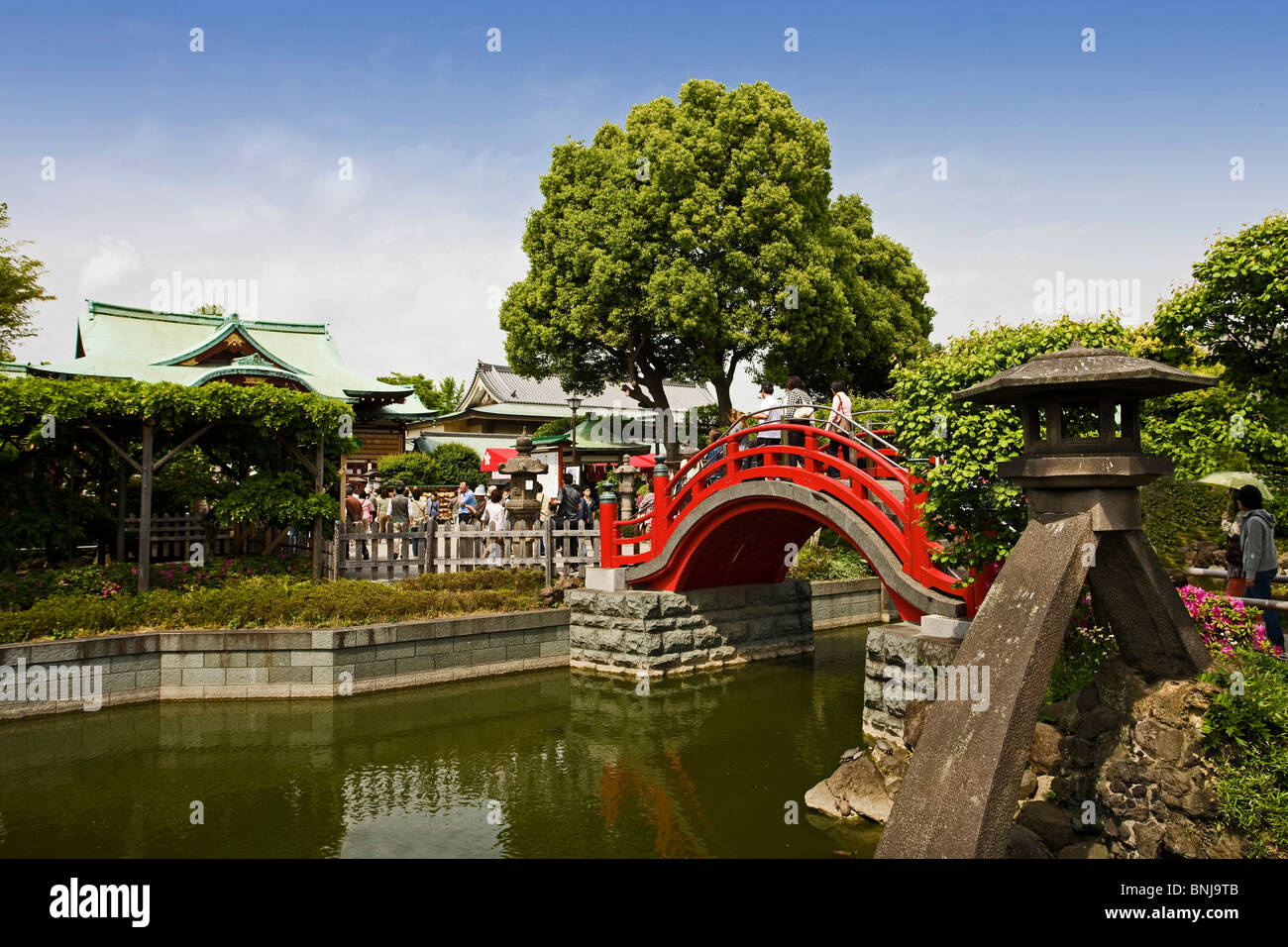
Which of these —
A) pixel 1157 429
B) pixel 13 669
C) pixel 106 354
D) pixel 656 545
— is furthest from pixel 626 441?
pixel 1157 429

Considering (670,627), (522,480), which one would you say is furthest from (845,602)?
(522,480)

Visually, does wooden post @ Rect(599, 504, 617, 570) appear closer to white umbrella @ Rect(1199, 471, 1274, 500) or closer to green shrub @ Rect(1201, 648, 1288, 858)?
white umbrella @ Rect(1199, 471, 1274, 500)

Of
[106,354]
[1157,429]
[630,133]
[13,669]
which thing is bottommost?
[13,669]

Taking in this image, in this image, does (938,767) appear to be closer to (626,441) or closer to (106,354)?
(626,441)

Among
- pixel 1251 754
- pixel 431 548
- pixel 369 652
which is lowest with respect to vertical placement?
pixel 369 652

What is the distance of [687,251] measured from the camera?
24234 millimetres

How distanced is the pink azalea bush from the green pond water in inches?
138

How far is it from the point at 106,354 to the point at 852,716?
1150 inches

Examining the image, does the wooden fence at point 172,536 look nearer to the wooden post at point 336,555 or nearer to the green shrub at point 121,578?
the green shrub at point 121,578

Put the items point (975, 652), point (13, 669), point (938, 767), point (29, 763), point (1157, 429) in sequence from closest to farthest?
point (938, 767) < point (975, 652) < point (1157, 429) < point (29, 763) < point (13, 669)

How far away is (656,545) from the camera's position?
1524 cm

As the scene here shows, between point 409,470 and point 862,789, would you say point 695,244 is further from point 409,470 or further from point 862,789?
point 862,789

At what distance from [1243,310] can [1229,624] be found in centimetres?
290

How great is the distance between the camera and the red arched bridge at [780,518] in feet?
35.4
